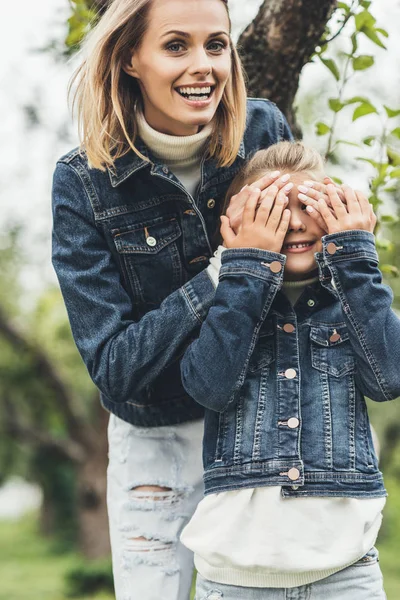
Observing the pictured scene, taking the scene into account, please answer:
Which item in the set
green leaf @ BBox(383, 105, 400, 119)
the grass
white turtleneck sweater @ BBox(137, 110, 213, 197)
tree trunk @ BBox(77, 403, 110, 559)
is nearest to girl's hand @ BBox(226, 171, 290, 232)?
white turtleneck sweater @ BBox(137, 110, 213, 197)

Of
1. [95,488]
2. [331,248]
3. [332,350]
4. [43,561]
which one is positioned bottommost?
[43,561]

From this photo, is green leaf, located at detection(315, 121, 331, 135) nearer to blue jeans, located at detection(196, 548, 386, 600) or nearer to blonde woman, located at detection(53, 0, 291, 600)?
Answer: blonde woman, located at detection(53, 0, 291, 600)

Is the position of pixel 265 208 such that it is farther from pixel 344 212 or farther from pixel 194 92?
pixel 194 92

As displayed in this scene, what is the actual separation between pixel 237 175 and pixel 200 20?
0.44 meters

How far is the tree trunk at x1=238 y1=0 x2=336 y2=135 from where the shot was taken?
9.34ft

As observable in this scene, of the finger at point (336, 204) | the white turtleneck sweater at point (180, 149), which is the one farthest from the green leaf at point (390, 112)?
the finger at point (336, 204)

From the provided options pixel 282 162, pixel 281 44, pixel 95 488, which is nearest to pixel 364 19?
pixel 281 44

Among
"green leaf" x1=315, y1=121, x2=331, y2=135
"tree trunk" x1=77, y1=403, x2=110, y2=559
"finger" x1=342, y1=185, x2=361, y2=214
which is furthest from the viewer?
"tree trunk" x1=77, y1=403, x2=110, y2=559

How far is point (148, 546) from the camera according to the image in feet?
8.50

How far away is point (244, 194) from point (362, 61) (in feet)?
3.01

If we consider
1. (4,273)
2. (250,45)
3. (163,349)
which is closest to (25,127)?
(4,273)

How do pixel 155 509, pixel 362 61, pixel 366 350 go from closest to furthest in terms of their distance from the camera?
pixel 366 350 → pixel 155 509 → pixel 362 61

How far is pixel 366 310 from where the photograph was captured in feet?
6.89

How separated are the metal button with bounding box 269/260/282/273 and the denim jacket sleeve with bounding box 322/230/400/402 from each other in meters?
0.11
